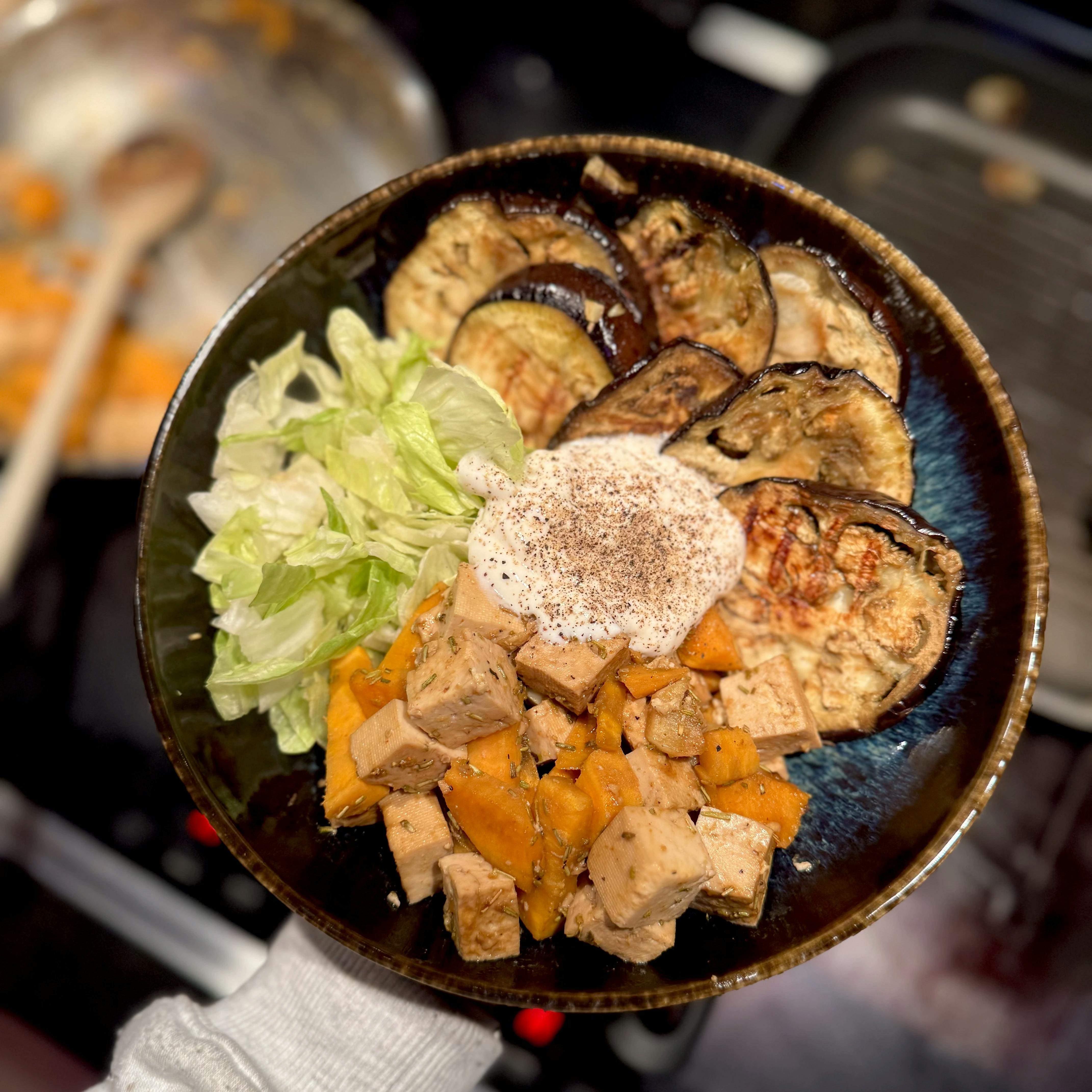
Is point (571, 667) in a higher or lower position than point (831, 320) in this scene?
lower

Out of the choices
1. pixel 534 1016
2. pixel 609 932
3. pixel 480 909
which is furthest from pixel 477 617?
pixel 534 1016

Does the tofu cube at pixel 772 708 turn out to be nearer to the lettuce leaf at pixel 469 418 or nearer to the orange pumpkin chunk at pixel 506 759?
the orange pumpkin chunk at pixel 506 759

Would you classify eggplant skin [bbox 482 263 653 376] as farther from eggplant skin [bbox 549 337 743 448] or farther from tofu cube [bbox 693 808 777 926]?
tofu cube [bbox 693 808 777 926]

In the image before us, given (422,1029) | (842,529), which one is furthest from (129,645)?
(842,529)

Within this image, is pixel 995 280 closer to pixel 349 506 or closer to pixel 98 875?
pixel 349 506

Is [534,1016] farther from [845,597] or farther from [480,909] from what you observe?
[845,597]

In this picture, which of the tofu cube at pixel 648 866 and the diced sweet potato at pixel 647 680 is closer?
the tofu cube at pixel 648 866

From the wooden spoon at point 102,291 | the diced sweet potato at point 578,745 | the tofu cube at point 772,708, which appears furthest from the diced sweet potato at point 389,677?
the wooden spoon at point 102,291
